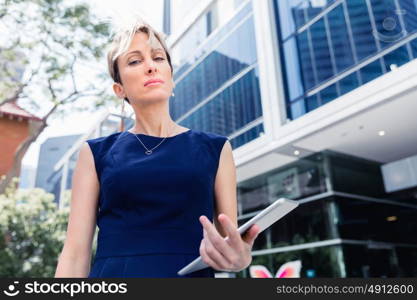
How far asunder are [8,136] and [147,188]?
18812mm

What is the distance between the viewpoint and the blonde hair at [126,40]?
3.57 feet

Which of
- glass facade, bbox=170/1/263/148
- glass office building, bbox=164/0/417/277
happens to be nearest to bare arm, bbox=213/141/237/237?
glass office building, bbox=164/0/417/277

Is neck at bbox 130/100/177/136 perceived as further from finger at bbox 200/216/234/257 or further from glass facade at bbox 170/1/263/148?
glass facade at bbox 170/1/263/148

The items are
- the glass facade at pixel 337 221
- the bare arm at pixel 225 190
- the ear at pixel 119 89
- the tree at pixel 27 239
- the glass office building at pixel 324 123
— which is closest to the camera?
the bare arm at pixel 225 190

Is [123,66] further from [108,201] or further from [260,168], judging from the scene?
[260,168]

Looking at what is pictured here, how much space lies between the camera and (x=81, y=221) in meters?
0.97

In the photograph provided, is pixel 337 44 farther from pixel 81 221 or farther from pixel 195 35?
pixel 81 221

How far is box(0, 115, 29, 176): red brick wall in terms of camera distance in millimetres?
16720

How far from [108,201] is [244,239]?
1.28ft

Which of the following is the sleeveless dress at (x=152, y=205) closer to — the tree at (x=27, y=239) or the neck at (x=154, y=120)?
the neck at (x=154, y=120)

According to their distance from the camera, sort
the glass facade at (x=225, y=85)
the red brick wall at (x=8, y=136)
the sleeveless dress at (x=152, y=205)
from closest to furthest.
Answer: the sleeveless dress at (x=152, y=205)
the glass facade at (x=225, y=85)
the red brick wall at (x=8, y=136)

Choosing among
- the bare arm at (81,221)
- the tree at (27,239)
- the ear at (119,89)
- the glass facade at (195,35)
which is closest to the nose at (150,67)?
the ear at (119,89)

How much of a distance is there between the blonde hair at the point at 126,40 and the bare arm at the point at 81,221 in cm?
26

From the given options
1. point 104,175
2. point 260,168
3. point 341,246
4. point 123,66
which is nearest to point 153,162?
point 104,175
